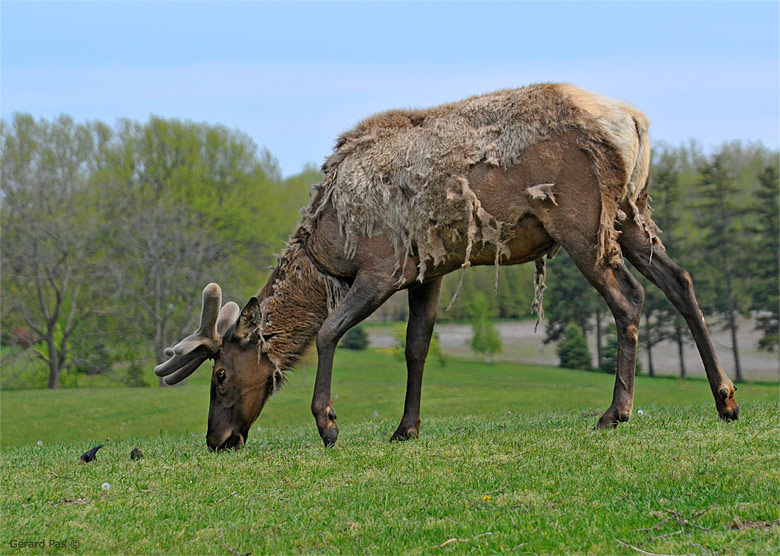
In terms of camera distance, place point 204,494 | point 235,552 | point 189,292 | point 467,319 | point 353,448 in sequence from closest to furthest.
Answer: point 235,552 < point 204,494 < point 353,448 < point 189,292 < point 467,319

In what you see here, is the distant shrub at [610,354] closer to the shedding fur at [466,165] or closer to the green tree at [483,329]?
the green tree at [483,329]

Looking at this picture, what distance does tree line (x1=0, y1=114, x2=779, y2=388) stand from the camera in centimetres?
3916

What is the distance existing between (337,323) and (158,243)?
33.5 metres

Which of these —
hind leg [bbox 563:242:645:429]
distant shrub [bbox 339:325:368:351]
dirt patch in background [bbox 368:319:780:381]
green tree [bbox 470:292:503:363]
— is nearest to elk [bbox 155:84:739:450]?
hind leg [bbox 563:242:645:429]

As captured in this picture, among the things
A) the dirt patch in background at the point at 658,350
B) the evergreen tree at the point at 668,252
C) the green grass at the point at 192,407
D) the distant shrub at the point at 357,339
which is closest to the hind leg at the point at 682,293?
the green grass at the point at 192,407

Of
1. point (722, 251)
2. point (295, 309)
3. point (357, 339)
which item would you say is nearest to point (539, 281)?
point (295, 309)

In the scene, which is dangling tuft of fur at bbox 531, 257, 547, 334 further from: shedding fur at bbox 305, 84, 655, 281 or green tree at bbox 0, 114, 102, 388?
green tree at bbox 0, 114, 102, 388

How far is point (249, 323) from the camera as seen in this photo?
27.1ft

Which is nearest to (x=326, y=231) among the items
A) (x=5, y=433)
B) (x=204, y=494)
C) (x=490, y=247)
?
(x=490, y=247)

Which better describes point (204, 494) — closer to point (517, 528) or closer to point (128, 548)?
point (128, 548)

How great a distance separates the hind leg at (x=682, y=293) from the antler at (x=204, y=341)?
165 inches

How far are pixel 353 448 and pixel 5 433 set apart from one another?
49.8 feet

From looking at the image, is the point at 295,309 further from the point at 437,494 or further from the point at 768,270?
the point at 768,270

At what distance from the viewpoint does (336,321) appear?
768cm
